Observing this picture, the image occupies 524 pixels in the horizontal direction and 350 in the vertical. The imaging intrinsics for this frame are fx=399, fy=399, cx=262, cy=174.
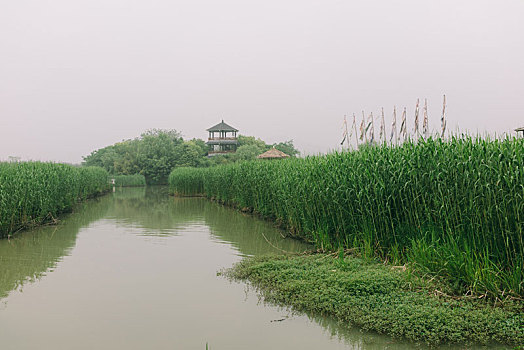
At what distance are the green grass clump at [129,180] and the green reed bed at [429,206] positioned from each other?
42791 millimetres

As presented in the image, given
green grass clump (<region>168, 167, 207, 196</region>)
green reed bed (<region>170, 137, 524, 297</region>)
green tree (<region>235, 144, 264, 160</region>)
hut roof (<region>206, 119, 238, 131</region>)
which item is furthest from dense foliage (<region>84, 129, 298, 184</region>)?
green reed bed (<region>170, 137, 524, 297</region>)

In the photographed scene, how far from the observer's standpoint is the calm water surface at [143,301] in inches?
173

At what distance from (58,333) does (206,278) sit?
260 cm

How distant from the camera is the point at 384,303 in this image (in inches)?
188

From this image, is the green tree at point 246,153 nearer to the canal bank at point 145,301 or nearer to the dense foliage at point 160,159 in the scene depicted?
the dense foliage at point 160,159

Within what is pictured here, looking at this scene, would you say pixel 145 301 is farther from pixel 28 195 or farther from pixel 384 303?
pixel 28 195

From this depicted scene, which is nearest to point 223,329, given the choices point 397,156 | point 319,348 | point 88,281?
point 319,348

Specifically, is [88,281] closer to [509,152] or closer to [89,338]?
[89,338]

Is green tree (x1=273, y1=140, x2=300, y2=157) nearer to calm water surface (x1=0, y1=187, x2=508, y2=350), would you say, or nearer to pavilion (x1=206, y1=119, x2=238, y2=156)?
pavilion (x1=206, y1=119, x2=238, y2=156)

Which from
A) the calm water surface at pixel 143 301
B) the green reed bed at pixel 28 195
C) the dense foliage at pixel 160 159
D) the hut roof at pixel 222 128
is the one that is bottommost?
the calm water surface at pixel 143 301

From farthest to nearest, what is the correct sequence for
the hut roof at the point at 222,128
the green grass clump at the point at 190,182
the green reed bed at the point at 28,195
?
the hut roof at the point at 222,128 → the green grass clump at the point at 190,182 → the green reed bed at the point at 28,195

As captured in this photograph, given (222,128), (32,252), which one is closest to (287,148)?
(222,128)

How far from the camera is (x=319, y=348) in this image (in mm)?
4164

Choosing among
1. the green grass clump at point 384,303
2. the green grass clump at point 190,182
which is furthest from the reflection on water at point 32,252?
the green grass clump at point 190,182
